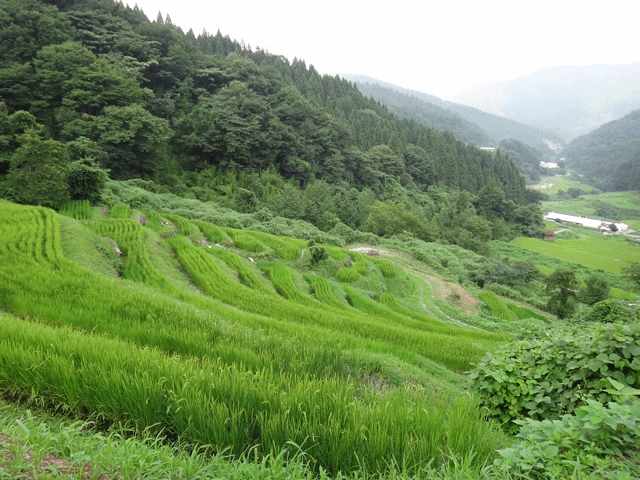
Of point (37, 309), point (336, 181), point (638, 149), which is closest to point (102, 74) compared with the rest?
point (336, 181)

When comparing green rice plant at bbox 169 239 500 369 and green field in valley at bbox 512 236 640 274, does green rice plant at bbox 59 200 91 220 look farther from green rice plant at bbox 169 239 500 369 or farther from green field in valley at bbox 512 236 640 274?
green field in valley at bbox 512 236 640 274

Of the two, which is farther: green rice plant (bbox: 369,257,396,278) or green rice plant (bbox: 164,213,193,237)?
green rice plant (bbox: 369,257,396,278)

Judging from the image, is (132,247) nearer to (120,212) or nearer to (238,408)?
(120,212)

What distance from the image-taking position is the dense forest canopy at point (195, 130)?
3653 centimetres

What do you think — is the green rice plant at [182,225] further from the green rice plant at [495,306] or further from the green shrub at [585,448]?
the green rice plant at [495,306]

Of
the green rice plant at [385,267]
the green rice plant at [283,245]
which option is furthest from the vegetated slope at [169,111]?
the green rice plant at [385,267]

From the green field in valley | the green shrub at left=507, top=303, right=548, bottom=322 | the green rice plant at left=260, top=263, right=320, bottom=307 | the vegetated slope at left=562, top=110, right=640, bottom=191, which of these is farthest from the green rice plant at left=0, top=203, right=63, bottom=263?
the vegetated slope at left=562, top=110, right=640, bottom=191

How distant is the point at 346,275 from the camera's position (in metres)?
23.1

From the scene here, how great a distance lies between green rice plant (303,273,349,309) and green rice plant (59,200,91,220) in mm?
14057

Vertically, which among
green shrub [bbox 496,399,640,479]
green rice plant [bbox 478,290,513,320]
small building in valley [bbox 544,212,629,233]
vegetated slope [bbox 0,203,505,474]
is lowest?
green rice plant [bbox 478,290,513,320]

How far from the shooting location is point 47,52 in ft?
124

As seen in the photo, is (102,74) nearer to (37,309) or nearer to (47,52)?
(47,52)

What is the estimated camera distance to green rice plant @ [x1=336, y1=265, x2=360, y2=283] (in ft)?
75.3

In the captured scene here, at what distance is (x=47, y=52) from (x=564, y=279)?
59.5m
